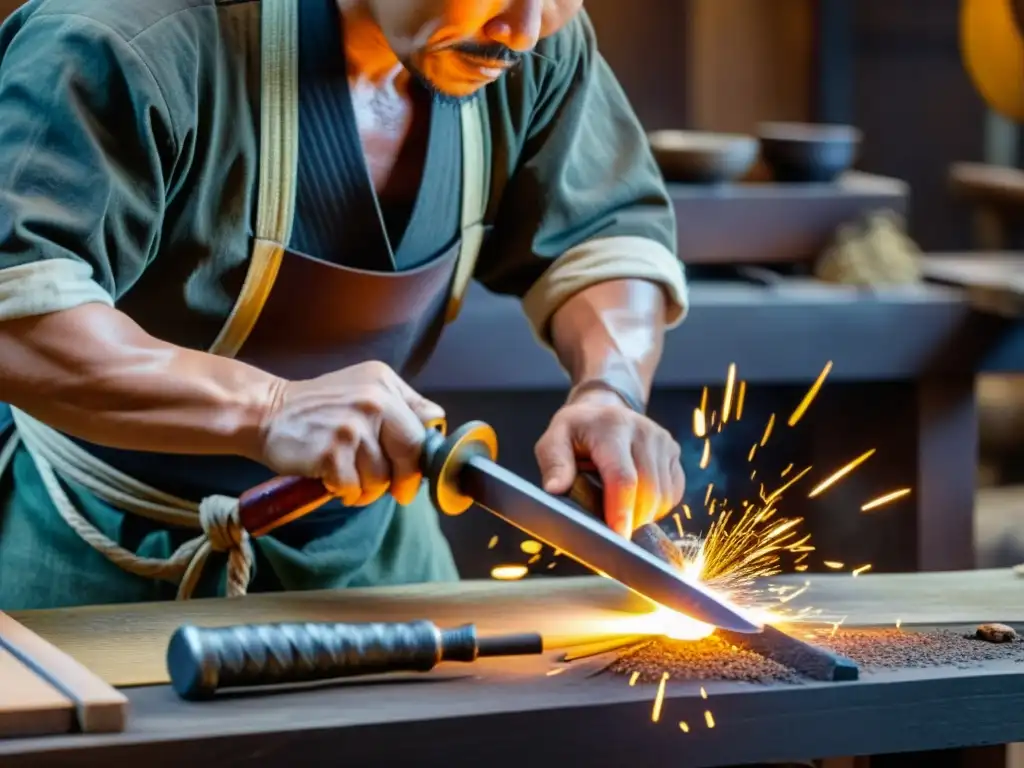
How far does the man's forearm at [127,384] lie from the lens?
2008 millimetres

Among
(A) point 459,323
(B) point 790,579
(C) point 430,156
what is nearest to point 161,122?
(C) point 430,156

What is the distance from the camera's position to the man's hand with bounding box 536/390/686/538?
221cm

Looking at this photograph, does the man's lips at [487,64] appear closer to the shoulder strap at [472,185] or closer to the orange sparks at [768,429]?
the shoulder strap at [472,185]

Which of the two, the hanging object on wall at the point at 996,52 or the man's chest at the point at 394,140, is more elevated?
the hanging object on wall at the point at 996,52

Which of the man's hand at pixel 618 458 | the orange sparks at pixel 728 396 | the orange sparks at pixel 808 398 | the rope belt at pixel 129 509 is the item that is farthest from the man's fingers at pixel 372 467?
the orange sparks at pixel 808 398

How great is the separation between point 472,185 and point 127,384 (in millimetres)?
617

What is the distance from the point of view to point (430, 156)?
236 centimetres

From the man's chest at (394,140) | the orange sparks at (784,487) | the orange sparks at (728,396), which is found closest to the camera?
the man's chest at (394,140)

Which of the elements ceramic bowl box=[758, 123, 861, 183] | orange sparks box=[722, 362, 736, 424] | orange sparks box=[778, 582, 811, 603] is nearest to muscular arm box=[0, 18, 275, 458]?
orange sparks box=[778, 582, 811, 603]

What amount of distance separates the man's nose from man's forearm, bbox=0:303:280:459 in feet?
1.54

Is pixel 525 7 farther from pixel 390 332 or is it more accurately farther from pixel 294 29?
pixel 390 332

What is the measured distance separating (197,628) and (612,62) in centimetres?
481

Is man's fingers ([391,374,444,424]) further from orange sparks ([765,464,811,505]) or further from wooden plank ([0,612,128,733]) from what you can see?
orange sparks ([765,464,811,505])

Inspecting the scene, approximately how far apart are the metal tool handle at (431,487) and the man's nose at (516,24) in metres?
0.45
